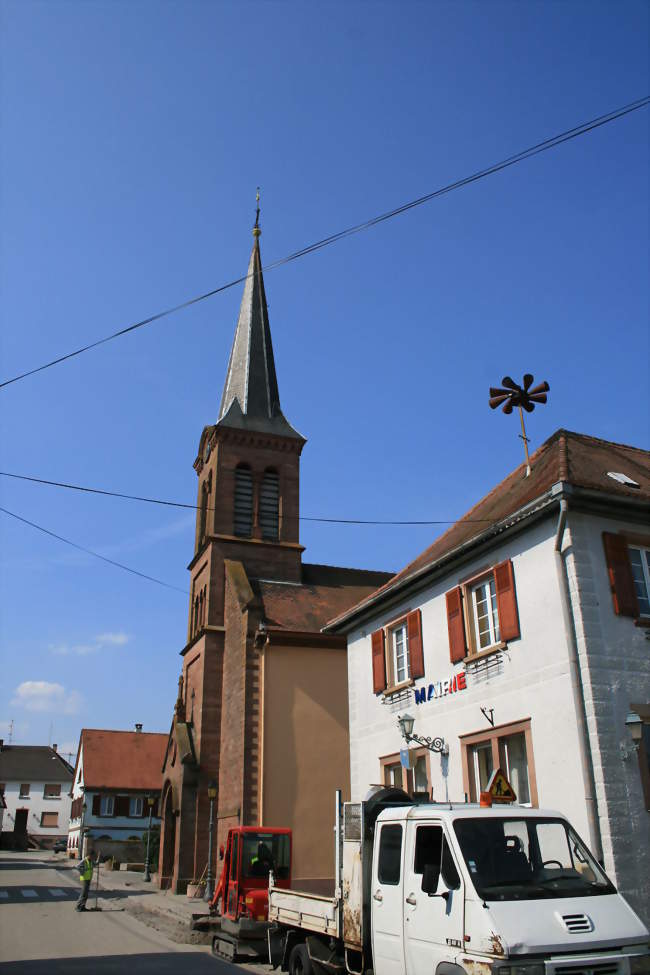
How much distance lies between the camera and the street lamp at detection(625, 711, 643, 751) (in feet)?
39.5

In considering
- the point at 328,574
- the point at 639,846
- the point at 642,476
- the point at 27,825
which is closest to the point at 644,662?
the point at 639,846

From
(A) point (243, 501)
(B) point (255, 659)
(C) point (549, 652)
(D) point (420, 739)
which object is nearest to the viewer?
(C) point (549, 652)

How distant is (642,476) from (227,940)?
1143cm

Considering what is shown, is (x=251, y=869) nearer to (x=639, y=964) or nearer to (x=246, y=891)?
(x=246, y=891)

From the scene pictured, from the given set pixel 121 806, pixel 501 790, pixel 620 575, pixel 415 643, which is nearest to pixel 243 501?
pixel 415 643

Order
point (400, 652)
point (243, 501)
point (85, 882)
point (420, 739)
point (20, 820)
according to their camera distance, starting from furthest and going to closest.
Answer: point (20, 820) → point (243, 501) → point (85, 882) → point (400, 652) → point (420, 739)

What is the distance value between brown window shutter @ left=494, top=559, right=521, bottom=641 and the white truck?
4.34 metres

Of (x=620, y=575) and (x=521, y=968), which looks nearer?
(x=521, y=968)

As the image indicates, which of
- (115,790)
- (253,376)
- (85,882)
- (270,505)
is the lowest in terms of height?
(85,882)

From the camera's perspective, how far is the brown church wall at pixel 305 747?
80.3ft

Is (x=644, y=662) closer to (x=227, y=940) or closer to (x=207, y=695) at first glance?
(x=227, y=940)

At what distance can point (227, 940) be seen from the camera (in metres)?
14.8

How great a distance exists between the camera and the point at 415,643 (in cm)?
1722

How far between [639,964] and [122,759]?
58557 mm
